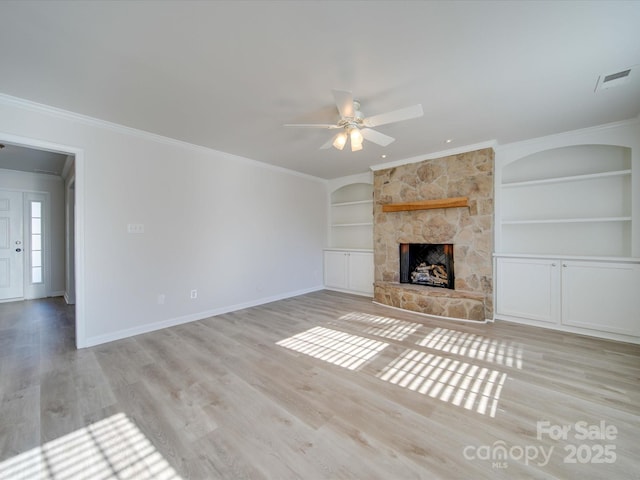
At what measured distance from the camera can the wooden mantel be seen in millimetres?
3936

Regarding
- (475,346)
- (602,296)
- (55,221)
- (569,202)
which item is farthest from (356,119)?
(55,221)

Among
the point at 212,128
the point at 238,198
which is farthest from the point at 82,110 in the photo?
the point at 238,198

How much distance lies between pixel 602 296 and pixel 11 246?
9752 mm

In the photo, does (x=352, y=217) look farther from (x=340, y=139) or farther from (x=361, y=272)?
(x=340, y=139)

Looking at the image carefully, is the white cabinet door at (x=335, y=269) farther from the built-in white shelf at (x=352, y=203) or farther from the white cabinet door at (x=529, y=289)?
the white cabinet door at (x=529, y=289)

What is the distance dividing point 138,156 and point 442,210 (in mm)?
4514

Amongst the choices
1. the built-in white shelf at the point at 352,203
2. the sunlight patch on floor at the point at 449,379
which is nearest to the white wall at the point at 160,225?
the built-in white shelf at the point at 352,203

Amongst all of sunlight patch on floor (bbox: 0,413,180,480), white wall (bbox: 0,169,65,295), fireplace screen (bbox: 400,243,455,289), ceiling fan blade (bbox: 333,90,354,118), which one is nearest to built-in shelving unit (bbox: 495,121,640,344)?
fireplace screen (bbox: 400,243,455,289)

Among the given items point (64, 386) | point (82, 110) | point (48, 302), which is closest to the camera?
point (64, 386)

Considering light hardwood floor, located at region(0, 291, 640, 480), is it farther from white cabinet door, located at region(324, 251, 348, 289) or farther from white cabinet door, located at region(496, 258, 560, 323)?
white cabinet door, located at region(324, 251, 348, 289)

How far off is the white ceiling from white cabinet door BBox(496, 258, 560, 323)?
6.01 ft

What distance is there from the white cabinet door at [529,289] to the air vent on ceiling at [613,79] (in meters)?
2.04

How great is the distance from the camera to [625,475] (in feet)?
4.46

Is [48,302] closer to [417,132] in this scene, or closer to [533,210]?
[417,132]
